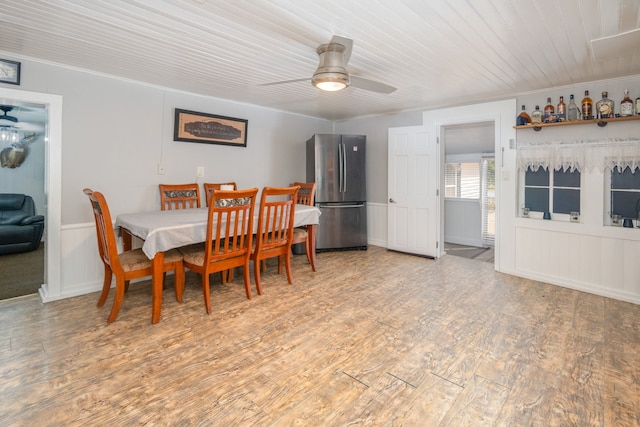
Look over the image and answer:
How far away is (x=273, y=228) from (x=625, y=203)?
11.2 ft

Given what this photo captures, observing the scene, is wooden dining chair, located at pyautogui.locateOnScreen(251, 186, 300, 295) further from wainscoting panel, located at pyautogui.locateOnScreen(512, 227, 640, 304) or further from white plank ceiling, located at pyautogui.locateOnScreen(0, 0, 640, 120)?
wainscoting panel, located at pyautogui.locateOnScreen(512, 227, 640, 304)

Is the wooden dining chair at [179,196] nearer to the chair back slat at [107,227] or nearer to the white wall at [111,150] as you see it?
the white wall at [111,150]

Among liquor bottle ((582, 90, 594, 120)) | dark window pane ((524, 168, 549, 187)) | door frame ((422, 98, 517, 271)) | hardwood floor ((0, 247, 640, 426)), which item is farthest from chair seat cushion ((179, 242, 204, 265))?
liquor bottle ((582, 90, 594, 120))

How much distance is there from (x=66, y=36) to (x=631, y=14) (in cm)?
372

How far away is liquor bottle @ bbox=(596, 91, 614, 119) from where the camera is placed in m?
2.97

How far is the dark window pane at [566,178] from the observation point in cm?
327

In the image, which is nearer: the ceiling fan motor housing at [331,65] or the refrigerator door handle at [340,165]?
the ceiling fan motor housing at [331,65]

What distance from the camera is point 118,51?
2496mm

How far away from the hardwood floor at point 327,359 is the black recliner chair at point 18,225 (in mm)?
2333

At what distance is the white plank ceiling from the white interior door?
3.50 ft

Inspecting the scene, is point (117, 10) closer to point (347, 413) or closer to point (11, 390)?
point (11, 390)

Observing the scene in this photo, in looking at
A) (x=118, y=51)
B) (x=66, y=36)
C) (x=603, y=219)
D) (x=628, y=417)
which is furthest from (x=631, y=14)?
(x=66, y=36)

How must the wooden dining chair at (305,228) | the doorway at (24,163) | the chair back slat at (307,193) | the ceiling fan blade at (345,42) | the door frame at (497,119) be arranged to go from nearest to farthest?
the ceiling fan blade at (345,42) < the wooden dining chair at (305,228) < the door frame at (497,119) < the chair back slat at (307,193) < the doorway at (24,163)

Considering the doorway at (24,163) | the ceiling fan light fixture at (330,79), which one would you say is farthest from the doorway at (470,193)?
the doorway at (24,163)
